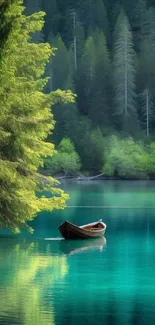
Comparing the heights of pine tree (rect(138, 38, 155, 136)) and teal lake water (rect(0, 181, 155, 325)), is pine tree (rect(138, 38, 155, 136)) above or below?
above

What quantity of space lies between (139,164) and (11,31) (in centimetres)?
10183

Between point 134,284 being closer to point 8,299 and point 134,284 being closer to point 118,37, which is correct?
point 8,299

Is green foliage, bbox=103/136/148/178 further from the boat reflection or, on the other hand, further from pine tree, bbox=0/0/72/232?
pine tree, bbox=0/0/72/232

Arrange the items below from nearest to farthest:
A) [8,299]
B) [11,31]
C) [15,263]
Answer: [11,31]
[8,299]
[15,263]

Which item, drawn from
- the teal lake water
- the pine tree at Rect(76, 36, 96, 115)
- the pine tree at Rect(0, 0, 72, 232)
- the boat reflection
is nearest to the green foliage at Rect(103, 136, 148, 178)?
the pine tree at Rect(76, 36, 96, 115)

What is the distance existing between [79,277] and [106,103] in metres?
105

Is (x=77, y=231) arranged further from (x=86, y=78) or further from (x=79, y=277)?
(x=86, y=78)

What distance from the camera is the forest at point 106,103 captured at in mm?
124000

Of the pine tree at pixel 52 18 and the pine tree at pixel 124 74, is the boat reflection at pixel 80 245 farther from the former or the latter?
the pine tree at pixel 52 18

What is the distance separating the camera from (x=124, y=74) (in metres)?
126

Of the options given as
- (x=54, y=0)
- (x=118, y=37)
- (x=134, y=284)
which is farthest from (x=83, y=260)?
(x=54, y=0)

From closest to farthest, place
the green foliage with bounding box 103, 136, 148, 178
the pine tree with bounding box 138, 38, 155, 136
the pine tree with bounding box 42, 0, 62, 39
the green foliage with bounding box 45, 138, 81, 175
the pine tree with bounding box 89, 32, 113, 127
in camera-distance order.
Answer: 1. the green foliage with bounding box 45, 138, 81, 175
2. the green foliage with bounding box 103, 136, 148, 178
3. the pine tree with bounding box 138, 38, 155, 136
4. the pine tree with bounding box 89, 32, 113, 127
5. the pine tree with bounding box 42, 0, 62, 39

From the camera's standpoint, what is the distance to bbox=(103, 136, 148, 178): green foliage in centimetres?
12206

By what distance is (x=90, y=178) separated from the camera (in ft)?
393
